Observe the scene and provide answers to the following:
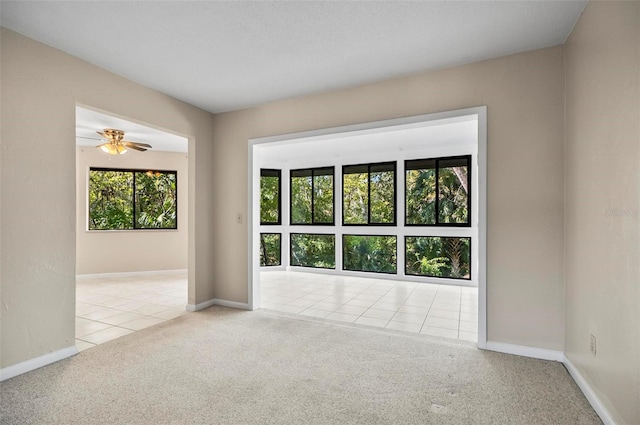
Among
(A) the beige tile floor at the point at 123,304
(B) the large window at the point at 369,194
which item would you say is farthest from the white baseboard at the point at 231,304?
(B) the large window at the point at 369,194

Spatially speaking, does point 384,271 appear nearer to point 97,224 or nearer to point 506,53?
point 506,53

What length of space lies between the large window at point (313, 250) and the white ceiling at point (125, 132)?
320 cm

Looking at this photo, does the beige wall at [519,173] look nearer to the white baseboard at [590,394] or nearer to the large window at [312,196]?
the white baseboard at [590,394]

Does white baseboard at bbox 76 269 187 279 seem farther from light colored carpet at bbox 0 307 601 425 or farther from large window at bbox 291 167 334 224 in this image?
light colored carpet at bbox 0 307 601 425

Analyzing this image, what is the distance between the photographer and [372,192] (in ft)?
21.6

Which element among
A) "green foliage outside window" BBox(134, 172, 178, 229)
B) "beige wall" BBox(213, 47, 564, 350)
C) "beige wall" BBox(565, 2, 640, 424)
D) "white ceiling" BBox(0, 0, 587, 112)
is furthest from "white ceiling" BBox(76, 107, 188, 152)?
"beige wall" BBox(565, 2, 640, 424)

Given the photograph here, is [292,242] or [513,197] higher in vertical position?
[513,197]

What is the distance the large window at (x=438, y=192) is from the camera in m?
5.83

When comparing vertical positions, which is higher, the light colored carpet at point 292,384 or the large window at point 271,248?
the large window at point 271,248

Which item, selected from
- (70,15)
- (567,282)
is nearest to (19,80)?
(70,15)

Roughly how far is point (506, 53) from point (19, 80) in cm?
401

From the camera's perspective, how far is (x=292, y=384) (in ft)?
7.45

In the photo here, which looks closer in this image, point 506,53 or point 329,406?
point 329,406

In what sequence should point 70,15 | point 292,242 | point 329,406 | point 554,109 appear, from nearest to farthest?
point 329,406 < point 70,15 < point 554,109 < point 292,242
